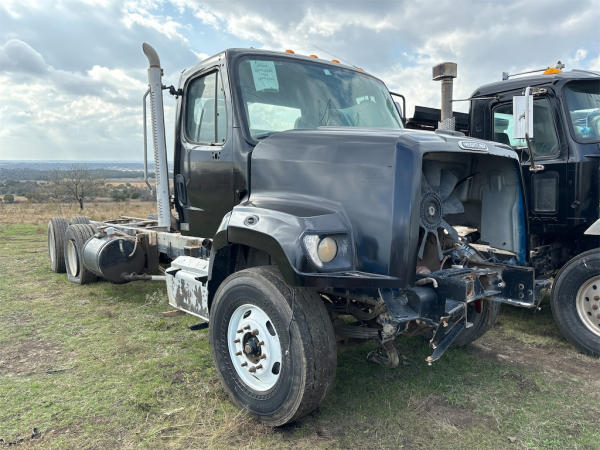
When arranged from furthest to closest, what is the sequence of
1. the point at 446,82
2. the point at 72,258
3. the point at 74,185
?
the point at 74,185 → the point at 72,258 → the point at 446,82

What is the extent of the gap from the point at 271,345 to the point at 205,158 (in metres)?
2.00

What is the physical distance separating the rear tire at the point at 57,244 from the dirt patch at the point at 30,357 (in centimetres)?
368

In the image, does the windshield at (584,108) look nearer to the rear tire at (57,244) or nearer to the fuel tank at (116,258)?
the fuel tank at (116,258)

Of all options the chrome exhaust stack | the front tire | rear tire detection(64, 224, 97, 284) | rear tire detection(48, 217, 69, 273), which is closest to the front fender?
the front tire

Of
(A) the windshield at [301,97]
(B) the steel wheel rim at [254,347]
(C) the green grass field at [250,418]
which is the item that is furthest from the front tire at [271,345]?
(A) the windshield at [301,97]

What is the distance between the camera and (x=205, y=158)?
176 inches

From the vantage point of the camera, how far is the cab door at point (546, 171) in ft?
17.6

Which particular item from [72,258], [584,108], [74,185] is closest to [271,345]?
[584,108]

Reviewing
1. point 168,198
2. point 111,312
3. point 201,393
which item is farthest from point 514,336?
point 111,312

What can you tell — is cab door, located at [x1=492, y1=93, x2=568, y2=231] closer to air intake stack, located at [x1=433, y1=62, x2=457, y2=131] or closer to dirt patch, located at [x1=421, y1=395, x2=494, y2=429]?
air intake stack, located at [x1=433, y1=62, x2=457, y2=131]

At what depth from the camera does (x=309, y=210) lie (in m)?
3.16

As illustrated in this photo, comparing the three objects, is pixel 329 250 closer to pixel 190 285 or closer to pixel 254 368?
pixel 254 368

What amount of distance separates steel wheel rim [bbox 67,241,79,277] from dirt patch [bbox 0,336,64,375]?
8.80ft

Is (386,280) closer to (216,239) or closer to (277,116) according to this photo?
(216,239)
